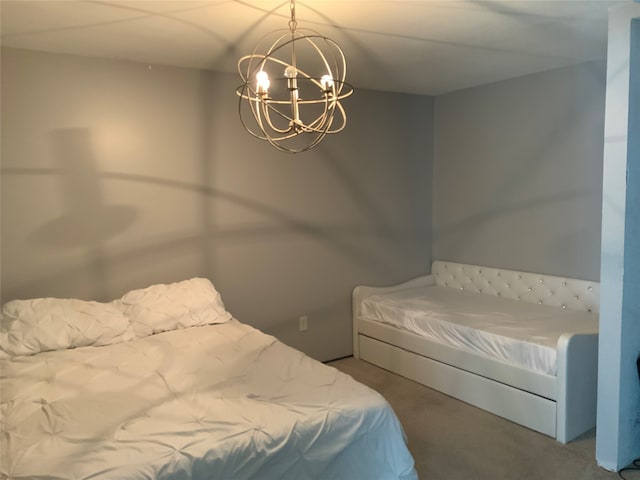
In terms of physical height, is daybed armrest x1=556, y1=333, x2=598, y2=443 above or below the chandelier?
below

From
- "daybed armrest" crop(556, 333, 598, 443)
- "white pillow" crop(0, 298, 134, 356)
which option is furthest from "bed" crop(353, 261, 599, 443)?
"white pillow" crop(0, 298, 134, 356)

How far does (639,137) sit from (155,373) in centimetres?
257

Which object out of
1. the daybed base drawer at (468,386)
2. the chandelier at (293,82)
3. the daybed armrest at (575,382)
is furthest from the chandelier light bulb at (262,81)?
the daybed base drawer at (468,386)

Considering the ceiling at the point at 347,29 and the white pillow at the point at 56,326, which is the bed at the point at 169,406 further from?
the ceiling at the point at 347,29

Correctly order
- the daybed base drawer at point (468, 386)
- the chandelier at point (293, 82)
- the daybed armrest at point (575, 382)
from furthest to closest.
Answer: the daybed base drawer at point (468, 386), the daybed armrest at point (575, 382), the chandelier at point (293, 82)

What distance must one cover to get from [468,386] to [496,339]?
0.42 metres

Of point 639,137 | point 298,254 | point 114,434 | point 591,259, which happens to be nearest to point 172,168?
point 298,254

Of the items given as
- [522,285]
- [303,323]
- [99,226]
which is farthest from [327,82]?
[522,285]

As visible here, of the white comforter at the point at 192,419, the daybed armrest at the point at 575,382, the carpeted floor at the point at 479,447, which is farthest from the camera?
the daybed armrest at the point at 575,382

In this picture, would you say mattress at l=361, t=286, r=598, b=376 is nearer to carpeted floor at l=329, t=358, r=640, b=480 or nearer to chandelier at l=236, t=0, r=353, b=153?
carpeted floor at l=329, t=358, r=640, b=480

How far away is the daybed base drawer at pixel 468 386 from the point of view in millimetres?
2809

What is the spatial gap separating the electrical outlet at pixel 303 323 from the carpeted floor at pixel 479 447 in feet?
2.88

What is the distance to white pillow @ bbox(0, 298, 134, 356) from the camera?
2.50 m

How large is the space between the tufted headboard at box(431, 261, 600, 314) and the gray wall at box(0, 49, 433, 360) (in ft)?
1.04
